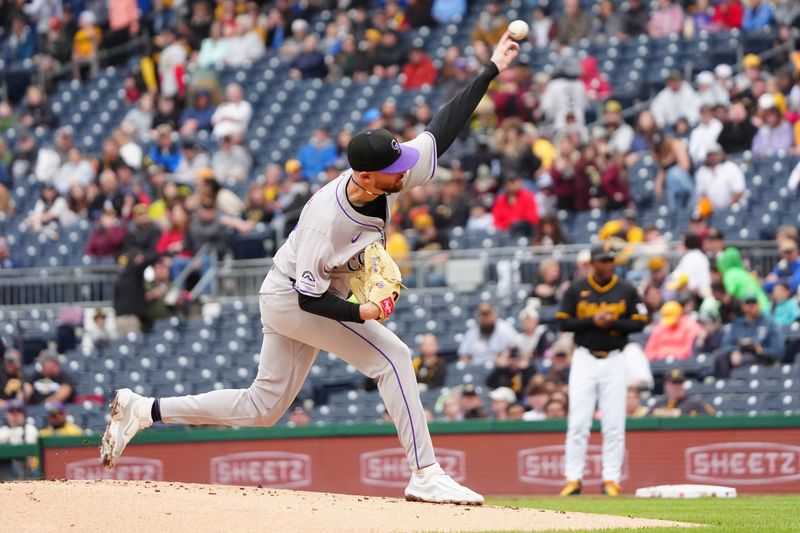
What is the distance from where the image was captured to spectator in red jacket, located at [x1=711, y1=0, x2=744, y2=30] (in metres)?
18.6

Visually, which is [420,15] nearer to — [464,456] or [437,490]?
[464,456]

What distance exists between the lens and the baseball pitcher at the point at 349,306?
7305 mm

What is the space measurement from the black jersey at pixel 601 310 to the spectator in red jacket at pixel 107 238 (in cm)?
857

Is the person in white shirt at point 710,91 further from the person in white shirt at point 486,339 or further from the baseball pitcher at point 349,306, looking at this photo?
the baseball pitcher at point 349,306

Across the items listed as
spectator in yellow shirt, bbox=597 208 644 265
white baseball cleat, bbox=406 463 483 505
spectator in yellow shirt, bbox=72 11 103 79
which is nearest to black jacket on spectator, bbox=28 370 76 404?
spectator in yellow shirt, bbox=597 208 644 265

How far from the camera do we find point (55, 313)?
18.2 meters

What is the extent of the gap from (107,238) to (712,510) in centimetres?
1140

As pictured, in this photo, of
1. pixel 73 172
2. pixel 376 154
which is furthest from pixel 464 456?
pixel 73 172

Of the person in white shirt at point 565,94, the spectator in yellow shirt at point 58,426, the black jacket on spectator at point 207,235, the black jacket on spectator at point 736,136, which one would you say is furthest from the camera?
the person in white shirt at point 565,94

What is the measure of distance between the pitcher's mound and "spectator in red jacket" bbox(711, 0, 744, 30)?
1202cm

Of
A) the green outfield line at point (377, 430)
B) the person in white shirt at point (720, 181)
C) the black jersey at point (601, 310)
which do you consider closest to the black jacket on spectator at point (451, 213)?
the person in white shirt at point (720, 181)

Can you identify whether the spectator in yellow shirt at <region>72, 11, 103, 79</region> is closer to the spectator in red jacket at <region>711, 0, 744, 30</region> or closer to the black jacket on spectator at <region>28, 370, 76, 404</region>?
the black jacket on spectator at <region>28, 370, 76, 404</region>

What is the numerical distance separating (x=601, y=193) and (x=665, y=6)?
12.5ft

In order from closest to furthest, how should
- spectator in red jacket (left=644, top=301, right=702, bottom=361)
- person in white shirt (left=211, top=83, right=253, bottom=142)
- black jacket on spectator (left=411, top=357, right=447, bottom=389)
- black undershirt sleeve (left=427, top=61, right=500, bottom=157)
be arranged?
black undershirt sleeve (left=427, top=61, right=500, bottom=157)
spectator in red jacket (left=644, top=301, right=702, bottom=361)
black jacket on spectator (left=411, top=357, right=447, bottom=389)
person in white shirt (left=211, top=83, right=253, bottom=142)
